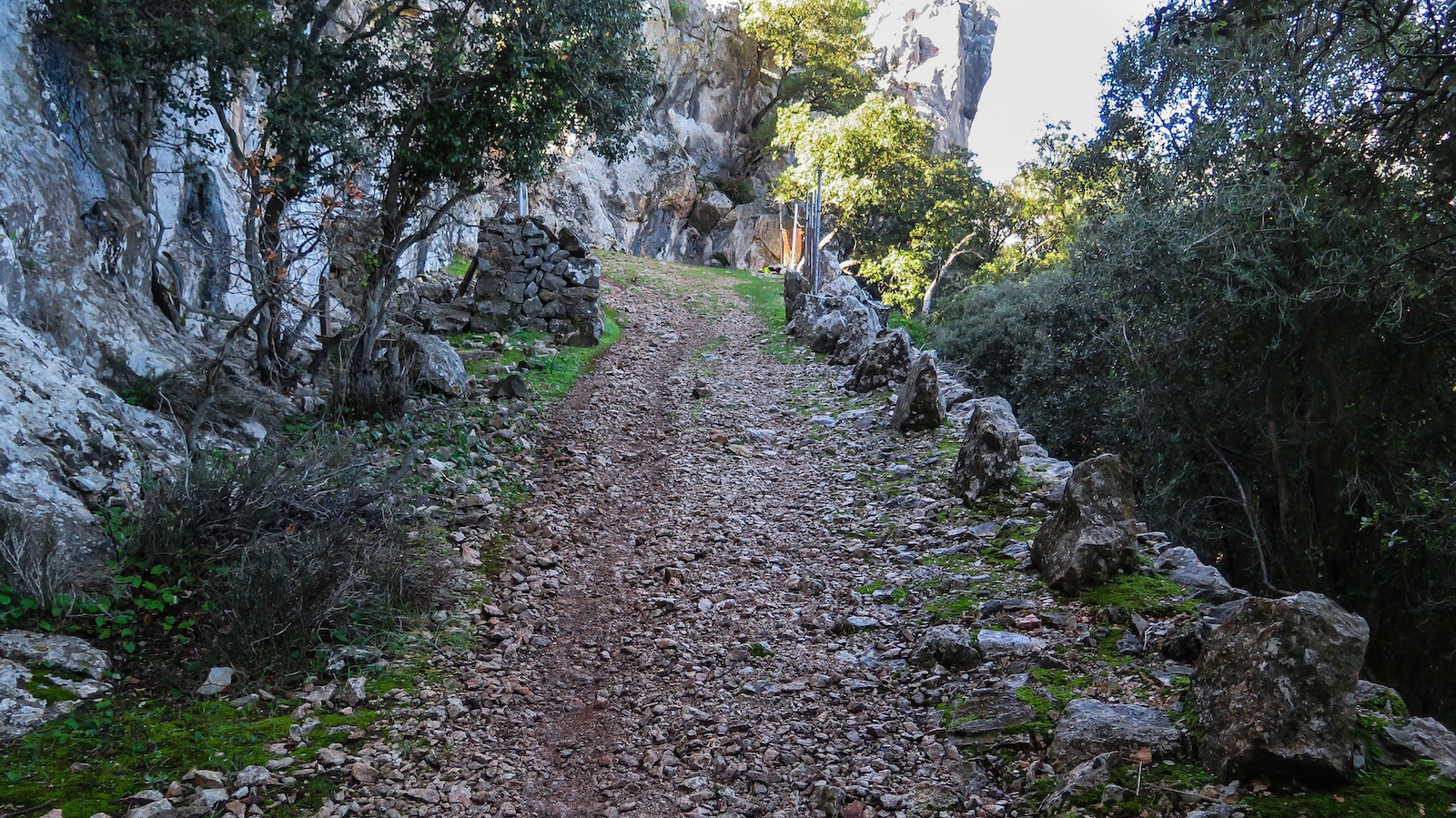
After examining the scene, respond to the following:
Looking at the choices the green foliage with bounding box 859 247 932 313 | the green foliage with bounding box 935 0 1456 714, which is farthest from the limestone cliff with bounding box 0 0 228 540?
the green foliage with bounding box 859 247 932 313

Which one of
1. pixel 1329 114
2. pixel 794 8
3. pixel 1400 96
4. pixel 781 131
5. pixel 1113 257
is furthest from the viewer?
pixel 794 8

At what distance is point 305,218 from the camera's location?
44.3 feet

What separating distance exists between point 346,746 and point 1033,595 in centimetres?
502

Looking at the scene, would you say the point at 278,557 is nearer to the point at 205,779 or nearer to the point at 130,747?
the point at 130,747

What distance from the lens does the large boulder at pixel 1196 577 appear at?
5801 mm

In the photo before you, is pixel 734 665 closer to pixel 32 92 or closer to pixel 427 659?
pixel 427 659

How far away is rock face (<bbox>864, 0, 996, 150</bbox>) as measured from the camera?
198 ft

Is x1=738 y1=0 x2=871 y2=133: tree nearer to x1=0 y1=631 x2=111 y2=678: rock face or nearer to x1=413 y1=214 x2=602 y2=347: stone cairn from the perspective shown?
x1=413 y1=214 x2=602 y2=347: stone cairn

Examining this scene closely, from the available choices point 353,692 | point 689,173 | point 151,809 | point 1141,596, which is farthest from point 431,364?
point 689,173

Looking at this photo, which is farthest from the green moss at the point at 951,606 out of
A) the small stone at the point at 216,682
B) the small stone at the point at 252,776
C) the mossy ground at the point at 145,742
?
the small stone at the point at 216,682

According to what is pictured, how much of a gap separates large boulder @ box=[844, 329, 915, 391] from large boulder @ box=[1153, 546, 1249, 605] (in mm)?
7385

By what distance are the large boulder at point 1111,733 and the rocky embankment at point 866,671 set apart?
0.05 ft

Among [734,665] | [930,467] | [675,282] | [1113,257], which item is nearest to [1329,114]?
[1113,257]

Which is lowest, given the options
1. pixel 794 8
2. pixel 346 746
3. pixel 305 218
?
pixel 346 746
